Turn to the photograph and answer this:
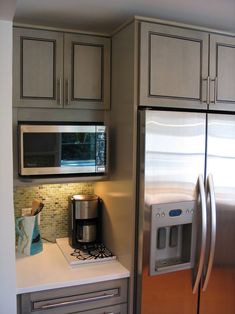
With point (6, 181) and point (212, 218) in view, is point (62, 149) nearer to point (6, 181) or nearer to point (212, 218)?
point (6, 181)

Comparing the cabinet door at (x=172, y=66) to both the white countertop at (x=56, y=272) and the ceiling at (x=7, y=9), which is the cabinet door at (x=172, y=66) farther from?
the white countertop at (x=56, y=272)

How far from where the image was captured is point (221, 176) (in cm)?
208

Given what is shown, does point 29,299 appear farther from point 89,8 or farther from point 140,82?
point 89,8

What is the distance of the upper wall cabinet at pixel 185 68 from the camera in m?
1.92

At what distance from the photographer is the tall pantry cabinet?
6.28ft

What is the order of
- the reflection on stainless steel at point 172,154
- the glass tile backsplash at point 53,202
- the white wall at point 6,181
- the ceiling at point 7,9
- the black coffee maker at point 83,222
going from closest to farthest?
the ceiling at point 7,9, the white wall at point 6,181, the reflection on stainless steel at point 172,154, the black coffee maker at point 83,222, the glass tile backsplash at point 53,202

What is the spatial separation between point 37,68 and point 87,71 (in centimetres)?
31

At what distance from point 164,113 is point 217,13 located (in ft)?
2.08

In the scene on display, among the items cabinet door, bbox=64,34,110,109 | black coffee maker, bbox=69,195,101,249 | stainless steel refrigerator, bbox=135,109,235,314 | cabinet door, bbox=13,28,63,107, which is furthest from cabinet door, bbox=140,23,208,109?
black coffee maker, bbox=69,195,101,249

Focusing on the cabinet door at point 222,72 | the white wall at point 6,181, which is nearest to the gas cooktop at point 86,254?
the white wall at point 6,181

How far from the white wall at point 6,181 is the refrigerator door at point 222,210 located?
44.6 inches

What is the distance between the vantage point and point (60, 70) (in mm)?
2094

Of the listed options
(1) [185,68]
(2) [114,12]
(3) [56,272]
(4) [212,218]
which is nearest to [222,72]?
(1) [185,68]

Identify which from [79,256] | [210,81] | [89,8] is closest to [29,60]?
[89,8]
